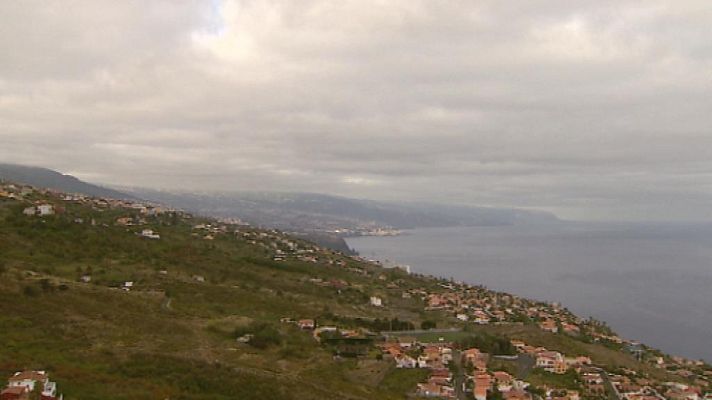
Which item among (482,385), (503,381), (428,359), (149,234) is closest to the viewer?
(482,385)

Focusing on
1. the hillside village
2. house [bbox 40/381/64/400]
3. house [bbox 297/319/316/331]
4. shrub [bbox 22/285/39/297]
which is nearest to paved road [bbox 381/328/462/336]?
the hillside village

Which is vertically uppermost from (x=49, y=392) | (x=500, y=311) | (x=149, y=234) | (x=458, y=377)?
(x=149, y=234)

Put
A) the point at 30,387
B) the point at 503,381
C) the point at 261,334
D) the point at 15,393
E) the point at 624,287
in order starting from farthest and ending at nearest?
the point at 624,287, the point at 261,334, the point at 503,381, the point at 30,387, the point at 15,393

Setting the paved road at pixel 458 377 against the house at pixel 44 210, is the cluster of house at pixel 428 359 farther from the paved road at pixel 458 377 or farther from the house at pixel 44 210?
the house at pixel 44 210

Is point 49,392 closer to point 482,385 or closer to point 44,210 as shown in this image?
point 482,385

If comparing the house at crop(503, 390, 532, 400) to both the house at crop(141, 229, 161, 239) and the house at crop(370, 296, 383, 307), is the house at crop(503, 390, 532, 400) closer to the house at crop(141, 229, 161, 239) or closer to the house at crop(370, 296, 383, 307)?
the house at crop(370, 296, 383, 307)

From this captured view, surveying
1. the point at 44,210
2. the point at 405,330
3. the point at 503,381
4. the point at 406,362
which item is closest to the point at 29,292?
the point at 406,362

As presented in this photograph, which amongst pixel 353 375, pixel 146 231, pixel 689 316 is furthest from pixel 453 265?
pixel 353 375
